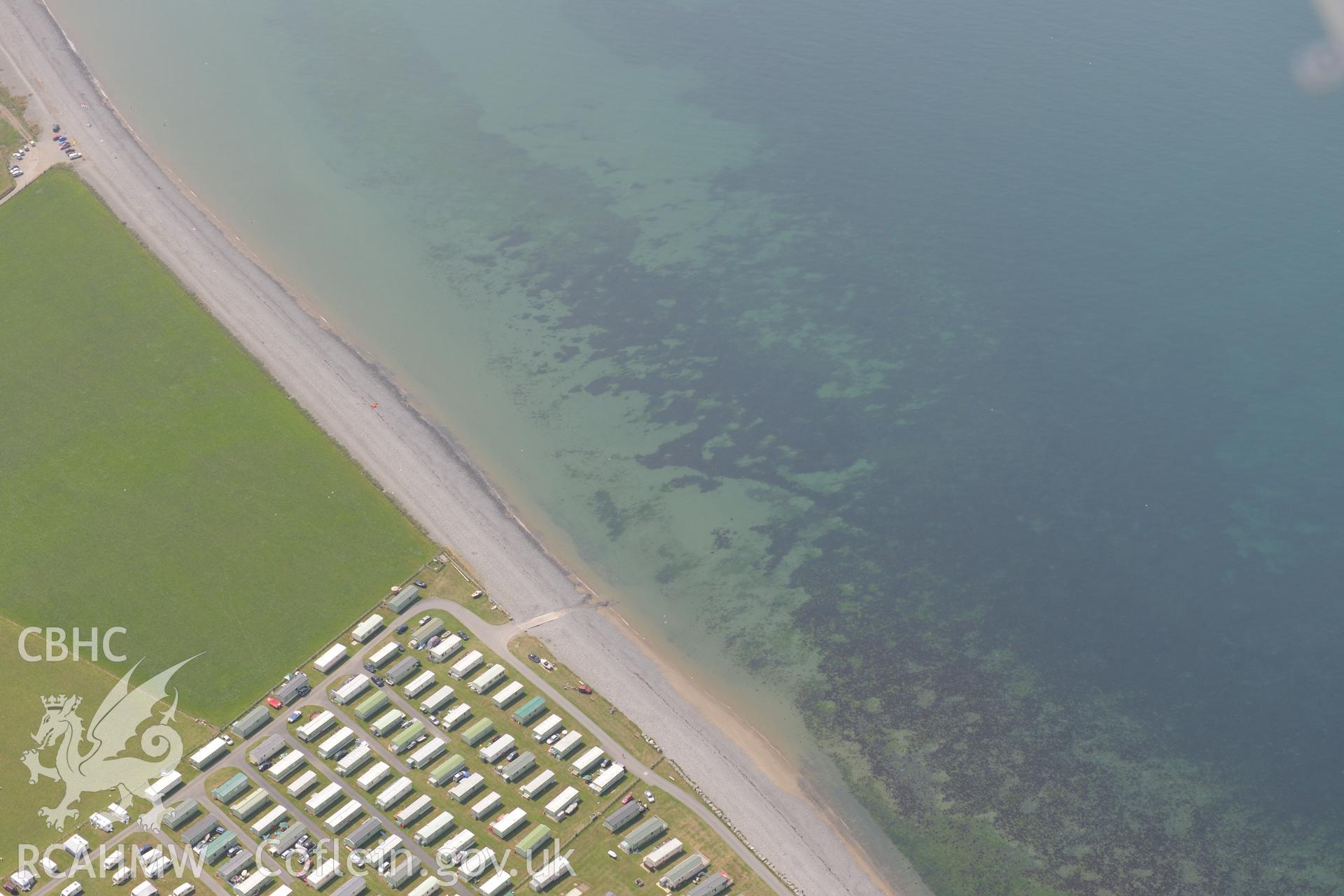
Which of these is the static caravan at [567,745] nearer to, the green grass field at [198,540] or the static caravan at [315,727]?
the static caravan at [315,727]

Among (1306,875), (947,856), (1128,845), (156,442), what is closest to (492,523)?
(156,442)

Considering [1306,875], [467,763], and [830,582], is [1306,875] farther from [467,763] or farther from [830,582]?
[467,763]

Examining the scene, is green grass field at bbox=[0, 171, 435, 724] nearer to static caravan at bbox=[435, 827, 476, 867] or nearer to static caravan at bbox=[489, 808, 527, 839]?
static caravan at bbox=[435, 827, 476, 867]

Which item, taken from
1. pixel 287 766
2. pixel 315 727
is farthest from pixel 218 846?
pixel 315 727

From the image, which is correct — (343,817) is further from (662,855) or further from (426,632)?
(662,855)

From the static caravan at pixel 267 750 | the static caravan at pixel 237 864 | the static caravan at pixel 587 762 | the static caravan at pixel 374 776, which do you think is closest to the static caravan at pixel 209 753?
the static caravan at pixel 267 750

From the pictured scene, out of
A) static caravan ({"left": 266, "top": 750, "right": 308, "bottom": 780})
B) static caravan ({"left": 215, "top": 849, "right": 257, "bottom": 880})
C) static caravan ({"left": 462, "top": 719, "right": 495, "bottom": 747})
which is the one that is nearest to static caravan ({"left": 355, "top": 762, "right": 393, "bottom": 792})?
static caravan ({"left": 266, "top": 750, "right": 308, "bottom": 780})

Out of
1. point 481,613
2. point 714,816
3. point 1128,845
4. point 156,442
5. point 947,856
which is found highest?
point 156,442
